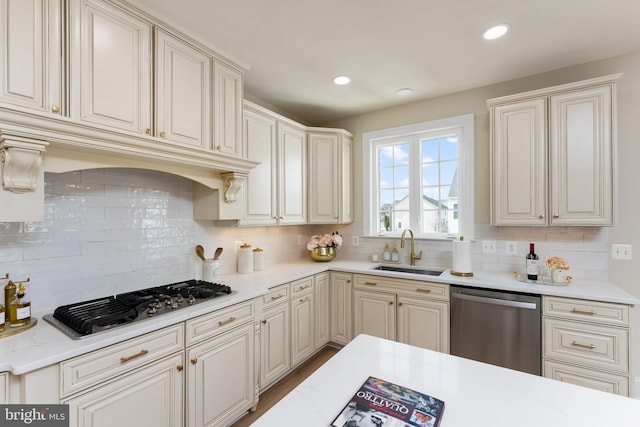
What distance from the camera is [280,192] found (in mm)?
2904

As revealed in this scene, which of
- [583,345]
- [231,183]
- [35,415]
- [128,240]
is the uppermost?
[231,183]

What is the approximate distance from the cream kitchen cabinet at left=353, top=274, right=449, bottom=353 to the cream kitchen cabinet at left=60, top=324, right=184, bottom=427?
177 cm

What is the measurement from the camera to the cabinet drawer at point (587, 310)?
1.90 meters

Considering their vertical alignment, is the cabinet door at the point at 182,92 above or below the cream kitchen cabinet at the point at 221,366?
above

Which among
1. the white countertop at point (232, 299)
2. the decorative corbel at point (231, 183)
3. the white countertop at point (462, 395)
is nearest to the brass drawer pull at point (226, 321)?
the white countertop at point (232, 299)

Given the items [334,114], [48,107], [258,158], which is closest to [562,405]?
[48,107]

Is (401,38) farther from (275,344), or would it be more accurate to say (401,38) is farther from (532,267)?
(275,344)

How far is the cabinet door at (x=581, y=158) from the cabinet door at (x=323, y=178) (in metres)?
2.00

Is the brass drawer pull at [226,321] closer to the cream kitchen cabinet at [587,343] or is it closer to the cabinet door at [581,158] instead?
the cream kitchen cabinet at [587,343]

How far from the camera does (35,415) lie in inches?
45.3

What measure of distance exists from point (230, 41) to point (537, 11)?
2.03 m

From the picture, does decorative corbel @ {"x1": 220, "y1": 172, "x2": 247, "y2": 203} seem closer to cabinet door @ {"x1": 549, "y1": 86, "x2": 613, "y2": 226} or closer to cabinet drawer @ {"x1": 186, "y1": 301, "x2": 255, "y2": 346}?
cabinet drawer @ {"x1": 186, "y1": 301, "x2": 255, "y2": 346}

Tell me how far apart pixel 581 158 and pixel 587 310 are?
1.14 m

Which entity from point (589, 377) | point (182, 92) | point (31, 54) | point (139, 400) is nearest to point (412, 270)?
point (589, 377)
